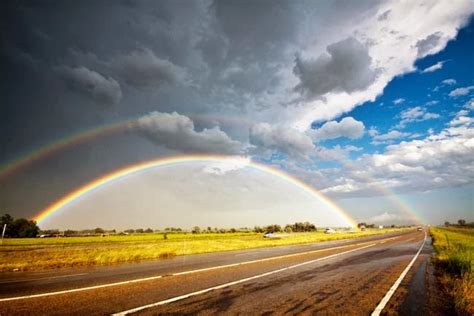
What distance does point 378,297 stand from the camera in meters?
8.31

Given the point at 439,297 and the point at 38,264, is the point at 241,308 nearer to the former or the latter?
the point at 439,297

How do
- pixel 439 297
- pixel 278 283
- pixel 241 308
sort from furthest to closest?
pixel 278 283 → pixel 439 297 → pixel 241 308

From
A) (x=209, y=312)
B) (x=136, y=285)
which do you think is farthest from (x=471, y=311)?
(x=136, y=285)

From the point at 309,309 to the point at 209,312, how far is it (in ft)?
7.69

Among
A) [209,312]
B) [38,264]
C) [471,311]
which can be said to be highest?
[38,264]

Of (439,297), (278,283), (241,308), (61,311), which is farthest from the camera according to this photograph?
(278,283)

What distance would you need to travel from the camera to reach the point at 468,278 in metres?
10.3

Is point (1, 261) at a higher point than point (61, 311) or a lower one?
higher

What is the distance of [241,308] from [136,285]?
444 cm

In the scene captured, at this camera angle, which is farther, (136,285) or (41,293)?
(136,285)

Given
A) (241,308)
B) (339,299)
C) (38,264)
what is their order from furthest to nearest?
(38,264)
(339,299)
(241,308)

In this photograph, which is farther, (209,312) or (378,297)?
(378,297)

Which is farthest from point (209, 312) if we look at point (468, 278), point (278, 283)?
point (468, 278)

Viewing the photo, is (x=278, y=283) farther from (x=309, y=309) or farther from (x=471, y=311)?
(x=471, y=311)
